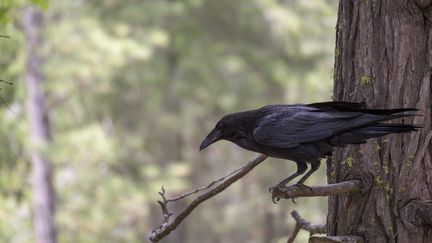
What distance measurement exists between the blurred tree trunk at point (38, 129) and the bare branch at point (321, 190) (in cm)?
1108

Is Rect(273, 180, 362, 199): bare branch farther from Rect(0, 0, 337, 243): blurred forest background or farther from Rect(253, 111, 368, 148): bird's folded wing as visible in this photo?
Rect(0, 0, 337, 243): blurred forest background

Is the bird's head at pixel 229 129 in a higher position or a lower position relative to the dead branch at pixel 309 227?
higher

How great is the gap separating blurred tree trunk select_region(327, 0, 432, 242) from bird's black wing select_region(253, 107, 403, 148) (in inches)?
9.3

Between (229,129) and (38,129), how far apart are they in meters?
10.8

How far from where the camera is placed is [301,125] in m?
4.12

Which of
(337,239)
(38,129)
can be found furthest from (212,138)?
(38,129)

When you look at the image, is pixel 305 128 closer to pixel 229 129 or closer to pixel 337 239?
pixel 229 129

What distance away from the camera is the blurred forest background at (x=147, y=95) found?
14812mm

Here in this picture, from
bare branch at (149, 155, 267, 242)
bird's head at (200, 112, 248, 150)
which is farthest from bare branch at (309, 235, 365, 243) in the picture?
bird's head at (200, 112, 248, 150)

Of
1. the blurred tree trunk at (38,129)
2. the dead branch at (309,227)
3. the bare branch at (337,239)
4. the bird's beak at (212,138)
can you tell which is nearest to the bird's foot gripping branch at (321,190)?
the bare branch at (337,239)

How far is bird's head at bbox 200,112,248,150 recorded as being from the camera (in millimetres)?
4422

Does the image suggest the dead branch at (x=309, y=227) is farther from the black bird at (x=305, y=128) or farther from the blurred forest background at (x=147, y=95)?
the blurred forest background at (x=147, y=95)

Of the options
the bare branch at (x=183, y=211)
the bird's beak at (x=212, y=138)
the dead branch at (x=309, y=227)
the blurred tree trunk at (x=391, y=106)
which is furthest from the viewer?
the dead branch at (x=309, y=227)

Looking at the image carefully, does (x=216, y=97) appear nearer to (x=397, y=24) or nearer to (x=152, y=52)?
(x=152, y=52)
